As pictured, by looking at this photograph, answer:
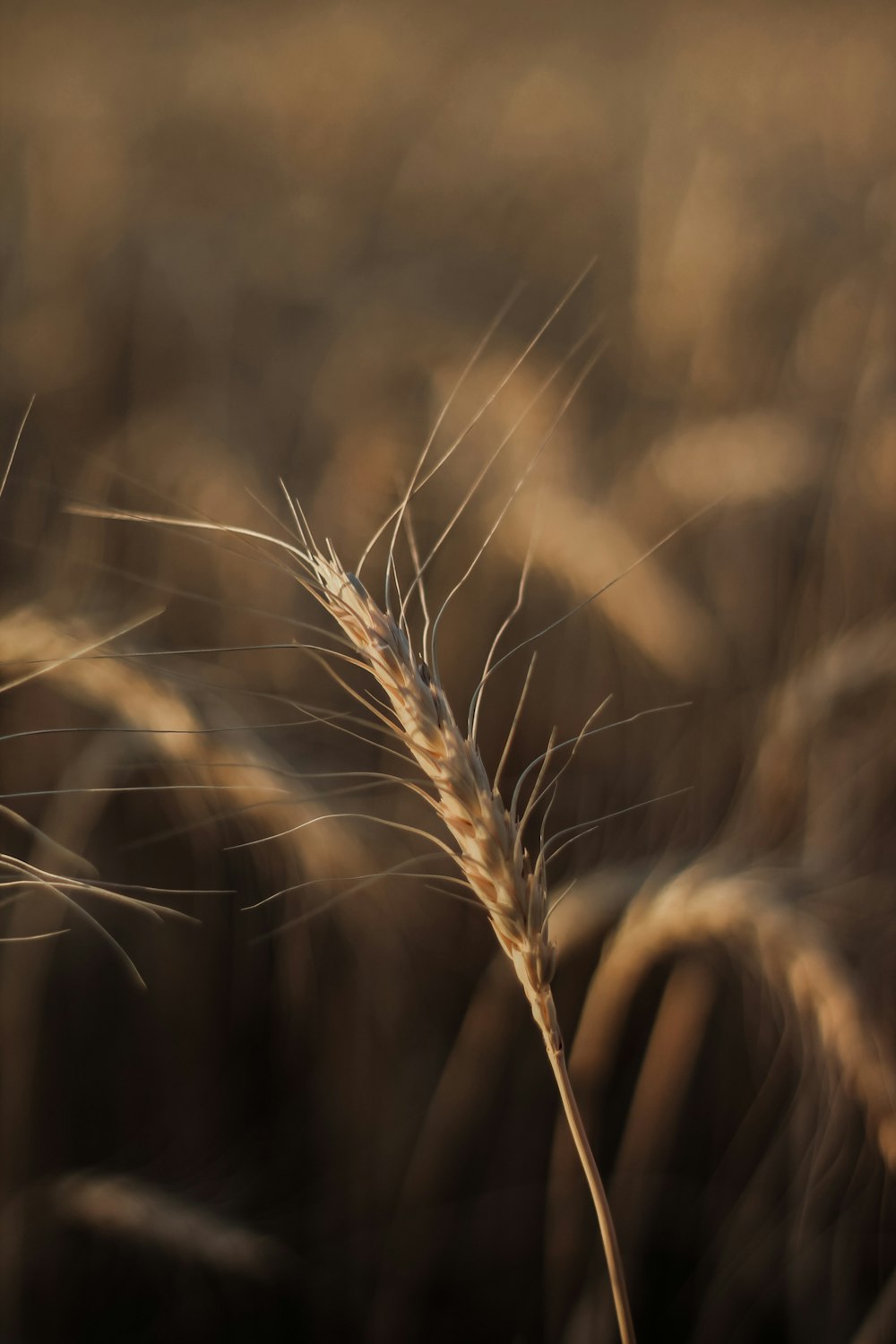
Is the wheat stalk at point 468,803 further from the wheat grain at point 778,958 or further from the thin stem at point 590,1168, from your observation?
the wheat grain at point 778,958

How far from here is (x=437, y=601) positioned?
99cm

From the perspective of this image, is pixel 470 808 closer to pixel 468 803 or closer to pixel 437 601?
pixel 468 803

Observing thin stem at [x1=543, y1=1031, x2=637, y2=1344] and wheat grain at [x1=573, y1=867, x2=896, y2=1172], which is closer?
thin stem at [x1=543, y1=1031, x2=637, y2=1344]

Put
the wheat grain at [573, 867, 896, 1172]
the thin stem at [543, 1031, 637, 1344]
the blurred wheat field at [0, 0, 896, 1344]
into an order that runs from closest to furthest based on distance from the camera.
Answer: the thin stem at [543, 1031, 637, 1344], the wheat grain at [573, 867, 896, 1172], the blurred wheat field at [0, 0, 896, 1344]

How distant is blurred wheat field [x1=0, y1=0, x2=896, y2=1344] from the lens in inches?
32.9

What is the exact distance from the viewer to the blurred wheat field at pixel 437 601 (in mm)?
835

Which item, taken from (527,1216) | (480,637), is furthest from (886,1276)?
(480,637)

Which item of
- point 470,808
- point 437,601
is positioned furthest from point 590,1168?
point 437,601

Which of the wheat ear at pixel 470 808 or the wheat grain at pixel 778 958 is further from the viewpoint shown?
the wheat grain at pixel 778 958

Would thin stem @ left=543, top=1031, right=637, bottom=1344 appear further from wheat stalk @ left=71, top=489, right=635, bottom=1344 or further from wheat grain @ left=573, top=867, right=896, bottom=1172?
wheat grain @ left=573, top=867, right=896, bottom=1172

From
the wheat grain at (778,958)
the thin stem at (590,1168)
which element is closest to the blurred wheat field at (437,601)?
the wheat grain at (778,958)

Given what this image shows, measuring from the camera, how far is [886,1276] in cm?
83

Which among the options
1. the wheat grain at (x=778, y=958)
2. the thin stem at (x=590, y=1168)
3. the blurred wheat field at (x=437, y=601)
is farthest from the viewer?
the blurred wheat field at (x=437, y=601)

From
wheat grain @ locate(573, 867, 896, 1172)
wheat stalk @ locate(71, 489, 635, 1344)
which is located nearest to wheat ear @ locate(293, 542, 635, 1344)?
wheat stalk @ locate(71, 489, 635, 1344)
